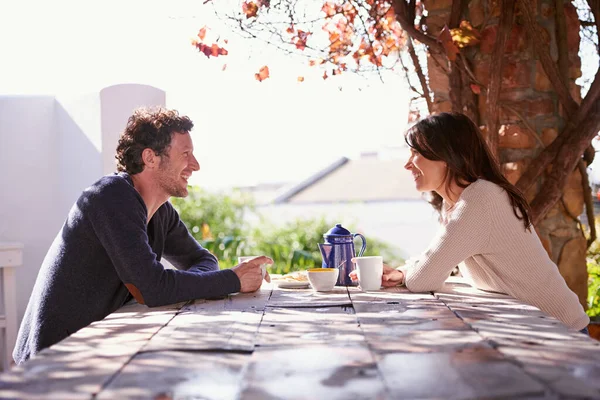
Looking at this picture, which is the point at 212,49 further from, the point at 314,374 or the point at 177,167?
the point at 314,374

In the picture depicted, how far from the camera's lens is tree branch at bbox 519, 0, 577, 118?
282 cm

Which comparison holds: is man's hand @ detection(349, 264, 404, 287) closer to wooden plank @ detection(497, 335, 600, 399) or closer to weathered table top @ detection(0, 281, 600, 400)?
weathered table top @ detection(0, 281, 600, 400)

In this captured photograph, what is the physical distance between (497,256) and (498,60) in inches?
44.2

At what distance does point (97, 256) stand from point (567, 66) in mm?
2161

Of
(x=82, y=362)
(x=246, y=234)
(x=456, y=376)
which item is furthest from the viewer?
(x=246, y=234)

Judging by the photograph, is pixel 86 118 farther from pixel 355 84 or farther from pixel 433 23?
pixel 433 23

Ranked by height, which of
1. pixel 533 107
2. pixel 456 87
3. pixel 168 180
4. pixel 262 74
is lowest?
pixel 168 180

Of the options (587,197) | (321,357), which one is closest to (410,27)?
(587,197)

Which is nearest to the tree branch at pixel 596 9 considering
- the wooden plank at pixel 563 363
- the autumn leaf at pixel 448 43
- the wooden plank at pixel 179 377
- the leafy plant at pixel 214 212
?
the autumn leaf at pixel 448 43

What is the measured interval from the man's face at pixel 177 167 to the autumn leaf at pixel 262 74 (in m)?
1.00

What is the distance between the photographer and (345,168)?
24.4 m

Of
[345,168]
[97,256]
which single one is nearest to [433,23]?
[97,256]

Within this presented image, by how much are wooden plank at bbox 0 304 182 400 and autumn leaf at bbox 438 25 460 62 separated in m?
1.79

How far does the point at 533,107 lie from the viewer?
2.97m
